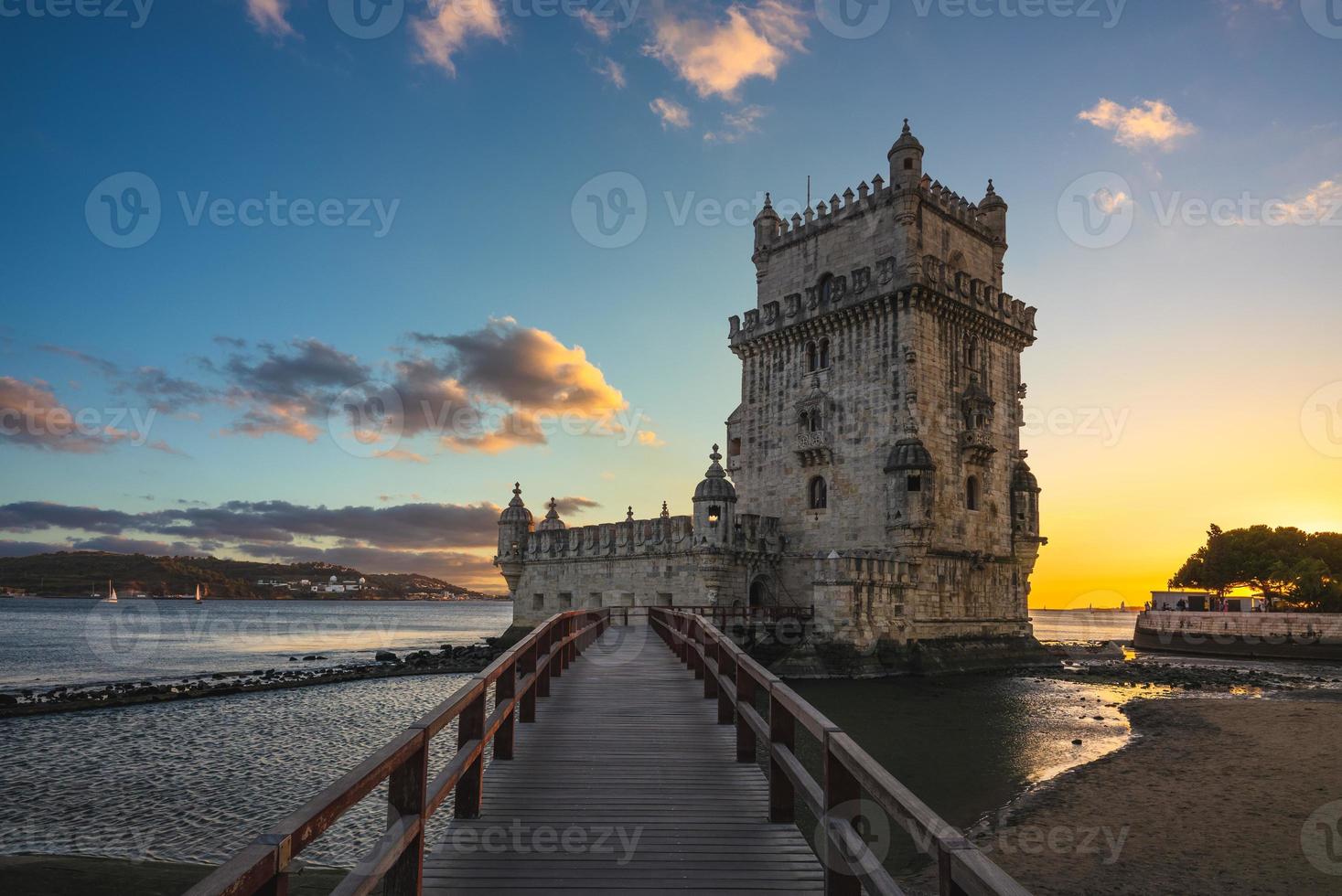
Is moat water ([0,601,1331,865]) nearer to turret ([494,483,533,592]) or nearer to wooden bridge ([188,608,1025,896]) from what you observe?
wooden bridge ([188,608,1025,896])

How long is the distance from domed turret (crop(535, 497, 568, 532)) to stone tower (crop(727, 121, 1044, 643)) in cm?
1186

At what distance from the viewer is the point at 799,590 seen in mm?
34906

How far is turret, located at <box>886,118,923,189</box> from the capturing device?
33.4 m

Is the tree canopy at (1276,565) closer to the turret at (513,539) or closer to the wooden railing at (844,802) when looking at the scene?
the turret at (513,539)

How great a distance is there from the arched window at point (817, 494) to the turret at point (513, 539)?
1627 cm

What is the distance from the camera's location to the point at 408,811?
181 inches

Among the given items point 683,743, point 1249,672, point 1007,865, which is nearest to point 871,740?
point 1007,865

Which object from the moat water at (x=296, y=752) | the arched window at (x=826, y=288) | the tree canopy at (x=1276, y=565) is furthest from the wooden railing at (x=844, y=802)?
the tree canopy at (x=1276, y=565)

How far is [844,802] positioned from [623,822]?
7.98ft

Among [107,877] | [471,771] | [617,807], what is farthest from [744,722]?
[107,877]

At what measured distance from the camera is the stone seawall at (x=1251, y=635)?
158ft

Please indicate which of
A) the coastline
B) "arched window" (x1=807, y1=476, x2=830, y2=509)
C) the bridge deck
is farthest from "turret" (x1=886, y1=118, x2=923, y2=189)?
the coastline

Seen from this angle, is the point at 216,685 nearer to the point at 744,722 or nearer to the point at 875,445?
the point at 875,445

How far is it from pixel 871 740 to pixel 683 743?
10743mm
